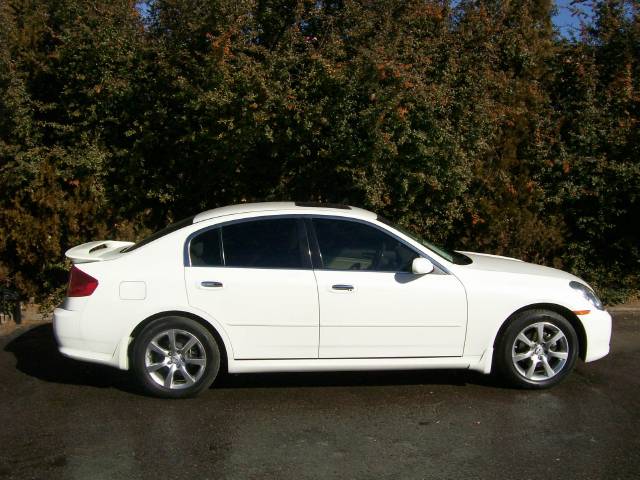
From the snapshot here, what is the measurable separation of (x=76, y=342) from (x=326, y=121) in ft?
11.6

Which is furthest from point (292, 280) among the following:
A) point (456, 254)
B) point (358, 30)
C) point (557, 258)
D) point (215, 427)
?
point (557, 258)

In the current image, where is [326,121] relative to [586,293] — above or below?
above

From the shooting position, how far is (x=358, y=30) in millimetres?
8359

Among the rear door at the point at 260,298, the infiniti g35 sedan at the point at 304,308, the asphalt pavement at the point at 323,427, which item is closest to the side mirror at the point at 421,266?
the infiniti g35 sedan at the point at 304,308

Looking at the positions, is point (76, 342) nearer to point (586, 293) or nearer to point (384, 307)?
point (384, 307)

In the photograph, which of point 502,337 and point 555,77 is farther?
point 555,77

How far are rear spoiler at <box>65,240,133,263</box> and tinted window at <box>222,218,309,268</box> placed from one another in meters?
0.96

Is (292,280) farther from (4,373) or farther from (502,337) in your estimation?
(4,373)

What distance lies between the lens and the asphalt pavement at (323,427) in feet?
15.0

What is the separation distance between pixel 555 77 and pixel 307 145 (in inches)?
133

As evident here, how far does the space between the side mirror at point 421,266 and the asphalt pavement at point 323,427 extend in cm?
99

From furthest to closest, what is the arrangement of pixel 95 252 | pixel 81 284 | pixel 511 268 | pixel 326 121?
pixel 326 121 → pixel 95 252 → pixel 511 268 → pixel 81 284

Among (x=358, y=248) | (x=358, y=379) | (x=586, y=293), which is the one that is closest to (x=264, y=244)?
(x=358, y=248)

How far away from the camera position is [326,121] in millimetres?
7871
